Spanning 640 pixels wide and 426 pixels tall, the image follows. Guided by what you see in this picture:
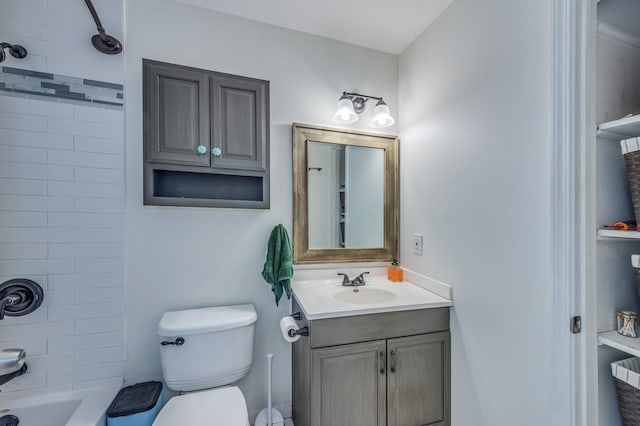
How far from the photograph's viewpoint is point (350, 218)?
1.86 meters

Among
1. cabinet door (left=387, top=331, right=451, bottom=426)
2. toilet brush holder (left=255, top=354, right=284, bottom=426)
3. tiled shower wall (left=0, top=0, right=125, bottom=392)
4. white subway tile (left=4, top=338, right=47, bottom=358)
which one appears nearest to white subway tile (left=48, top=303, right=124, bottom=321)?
tiled shower wall (left=0, top=0, right=125, bottom=392)

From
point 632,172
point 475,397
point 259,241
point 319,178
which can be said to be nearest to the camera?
point 632,172

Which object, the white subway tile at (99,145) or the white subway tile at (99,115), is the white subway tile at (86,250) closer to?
the white subway tile at (99,145)

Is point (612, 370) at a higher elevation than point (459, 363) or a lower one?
higher

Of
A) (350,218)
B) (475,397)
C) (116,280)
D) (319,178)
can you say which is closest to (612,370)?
(475,397)

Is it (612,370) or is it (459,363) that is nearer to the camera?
(612,370)

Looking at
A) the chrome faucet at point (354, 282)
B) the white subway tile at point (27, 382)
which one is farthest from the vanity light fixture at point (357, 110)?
the white subway tile at point (27, 382)

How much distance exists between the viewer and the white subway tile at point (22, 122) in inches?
51.8

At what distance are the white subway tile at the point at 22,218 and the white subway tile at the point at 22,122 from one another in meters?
0.42

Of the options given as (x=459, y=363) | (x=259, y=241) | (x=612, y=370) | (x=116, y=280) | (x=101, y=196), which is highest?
(x=101, y=196)

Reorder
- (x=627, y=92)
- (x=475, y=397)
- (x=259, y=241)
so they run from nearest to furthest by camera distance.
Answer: (x=627, y=92) → (x=475, y=397) → (x=259, y=241)

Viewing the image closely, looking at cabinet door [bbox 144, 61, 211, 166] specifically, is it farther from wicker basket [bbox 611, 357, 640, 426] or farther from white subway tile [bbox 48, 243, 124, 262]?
wicker basket [bbox 611, 357, 640, 426]

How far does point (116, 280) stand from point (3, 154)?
0.80 m

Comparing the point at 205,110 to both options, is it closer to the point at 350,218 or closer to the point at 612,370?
the point at 350,218
